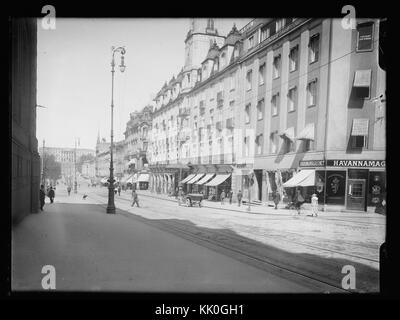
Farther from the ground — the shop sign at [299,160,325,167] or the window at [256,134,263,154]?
the window at [256,134,263,154]

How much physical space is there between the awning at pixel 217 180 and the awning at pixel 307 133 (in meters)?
3.00

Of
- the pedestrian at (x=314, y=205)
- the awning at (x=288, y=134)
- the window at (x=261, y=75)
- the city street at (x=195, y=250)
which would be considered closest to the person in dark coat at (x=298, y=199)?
the pedestrian at (x=314, y=205)

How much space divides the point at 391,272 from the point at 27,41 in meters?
6.14

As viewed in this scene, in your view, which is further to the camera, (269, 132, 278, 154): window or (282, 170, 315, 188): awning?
(282, 170, 315, 188): awning

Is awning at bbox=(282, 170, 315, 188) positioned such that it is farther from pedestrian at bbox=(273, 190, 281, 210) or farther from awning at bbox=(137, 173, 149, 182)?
awning at bbox=(137, 173, 149, 182)

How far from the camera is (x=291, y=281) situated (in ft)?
16.2

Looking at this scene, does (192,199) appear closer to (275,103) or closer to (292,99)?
(275,103)

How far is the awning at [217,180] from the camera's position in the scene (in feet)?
23.1

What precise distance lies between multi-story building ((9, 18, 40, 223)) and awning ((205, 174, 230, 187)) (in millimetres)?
4238

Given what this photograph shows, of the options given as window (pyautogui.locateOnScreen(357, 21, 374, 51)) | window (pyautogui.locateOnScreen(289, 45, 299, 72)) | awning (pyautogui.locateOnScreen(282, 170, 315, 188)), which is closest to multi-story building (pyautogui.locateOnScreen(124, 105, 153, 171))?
window (pyautogui.locateOnScreen(289, 45, 299, 72))

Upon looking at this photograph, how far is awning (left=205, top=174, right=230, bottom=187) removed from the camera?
7.04 meters
